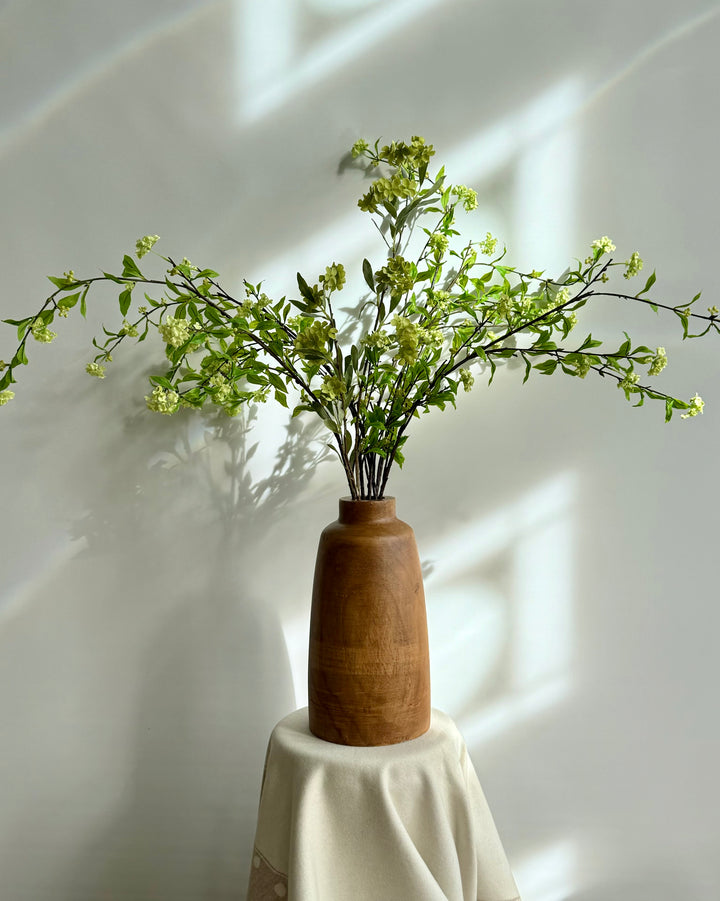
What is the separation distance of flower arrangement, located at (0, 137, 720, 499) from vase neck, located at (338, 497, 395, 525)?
0.12 ft

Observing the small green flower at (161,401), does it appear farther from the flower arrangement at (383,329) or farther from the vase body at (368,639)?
the vase body at (368,639)

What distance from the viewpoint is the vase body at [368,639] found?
3.71 ft

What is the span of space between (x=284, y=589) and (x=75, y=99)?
3.17ft

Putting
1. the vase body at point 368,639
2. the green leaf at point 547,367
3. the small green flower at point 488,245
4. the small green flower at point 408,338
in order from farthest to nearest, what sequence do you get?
the small green flower at point 488,245 < the green leaf at point 547,367 < the vase body at point 368,639 < the small green flower at point 408,338

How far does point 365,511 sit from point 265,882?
0.56m

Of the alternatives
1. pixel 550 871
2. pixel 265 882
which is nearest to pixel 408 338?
pixel 265 882

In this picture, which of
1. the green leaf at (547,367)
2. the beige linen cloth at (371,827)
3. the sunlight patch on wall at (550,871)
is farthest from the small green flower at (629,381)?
the sunlight patch on wall at (550,871)

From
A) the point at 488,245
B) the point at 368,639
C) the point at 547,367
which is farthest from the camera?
the point at 488,245

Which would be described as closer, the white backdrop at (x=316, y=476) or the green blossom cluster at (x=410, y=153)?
the green blossom cluster at (x=410, y=153)

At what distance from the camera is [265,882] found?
113cm

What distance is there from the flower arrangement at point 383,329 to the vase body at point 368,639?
104 millimetres

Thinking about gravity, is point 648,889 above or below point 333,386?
below

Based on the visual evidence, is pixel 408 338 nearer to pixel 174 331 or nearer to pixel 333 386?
pixel 333 386

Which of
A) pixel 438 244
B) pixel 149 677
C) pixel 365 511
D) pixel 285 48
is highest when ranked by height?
pixel 285 48
